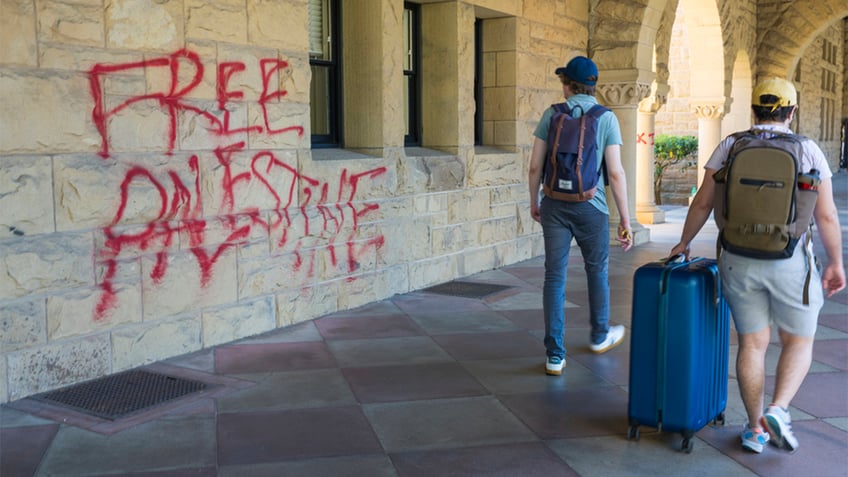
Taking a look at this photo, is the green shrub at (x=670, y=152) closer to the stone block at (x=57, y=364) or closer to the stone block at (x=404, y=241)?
the stone block at (x=404, y=241)

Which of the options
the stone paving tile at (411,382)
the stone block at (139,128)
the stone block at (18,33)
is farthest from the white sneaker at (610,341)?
the stone block at (18,33)

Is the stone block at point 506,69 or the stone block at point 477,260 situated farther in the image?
the stone block at point 506,69

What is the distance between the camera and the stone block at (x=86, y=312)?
14.8 ft

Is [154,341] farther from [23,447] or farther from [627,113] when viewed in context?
[627,113]

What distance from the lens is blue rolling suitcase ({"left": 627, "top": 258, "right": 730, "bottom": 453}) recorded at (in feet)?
11.7

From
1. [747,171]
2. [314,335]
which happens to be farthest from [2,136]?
[747,171]

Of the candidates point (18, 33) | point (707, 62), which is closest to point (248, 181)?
point (18, 33)

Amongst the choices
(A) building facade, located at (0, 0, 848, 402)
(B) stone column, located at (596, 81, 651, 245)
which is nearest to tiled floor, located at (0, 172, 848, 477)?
(A) building facade, located at (0, 0, 848, 402)

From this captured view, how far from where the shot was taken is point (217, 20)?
5367 mm

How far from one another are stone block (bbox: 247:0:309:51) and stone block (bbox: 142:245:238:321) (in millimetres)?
1430

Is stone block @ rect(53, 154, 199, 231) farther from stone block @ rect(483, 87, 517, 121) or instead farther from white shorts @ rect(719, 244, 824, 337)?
stone block @ rect(483, 87, 517, 121)

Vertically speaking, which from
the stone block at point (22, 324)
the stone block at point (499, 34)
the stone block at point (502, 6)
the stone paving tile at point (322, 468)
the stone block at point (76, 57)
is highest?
the stone block at point (502, 6)

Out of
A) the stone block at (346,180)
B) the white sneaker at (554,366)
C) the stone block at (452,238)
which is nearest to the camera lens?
the white sneaker at (554,366)

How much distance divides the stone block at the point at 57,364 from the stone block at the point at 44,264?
304mm
